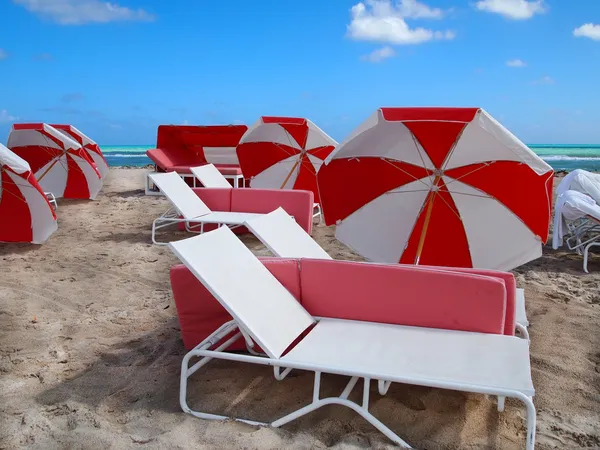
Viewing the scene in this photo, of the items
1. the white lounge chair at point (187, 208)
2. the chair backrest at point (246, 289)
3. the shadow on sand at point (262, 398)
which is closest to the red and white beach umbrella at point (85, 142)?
the white lounge chair at point (187, 208)

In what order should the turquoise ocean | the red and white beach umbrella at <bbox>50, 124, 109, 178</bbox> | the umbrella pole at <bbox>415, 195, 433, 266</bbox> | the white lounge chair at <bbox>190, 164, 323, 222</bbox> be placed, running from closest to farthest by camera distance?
the umbrella pole at <bbox>415, 195, 433, 266</bbox>, the white lounge chair at <bbox>190, 164, 323, 222</bbox>, the red and white beach umbrella at <bbox>50, 124, 109, 178</bbox>, the turquoise ocean

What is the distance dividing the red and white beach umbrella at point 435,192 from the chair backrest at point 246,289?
41.7 inches

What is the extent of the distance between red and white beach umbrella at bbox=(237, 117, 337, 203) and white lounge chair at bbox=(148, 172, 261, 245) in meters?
1.36

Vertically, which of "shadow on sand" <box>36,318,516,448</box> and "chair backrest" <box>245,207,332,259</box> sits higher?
"chair backrest" <box>245,207,332,259</box>

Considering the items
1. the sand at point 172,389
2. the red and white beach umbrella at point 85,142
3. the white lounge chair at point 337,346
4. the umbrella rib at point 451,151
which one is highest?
the umbrella rib at point 451,151

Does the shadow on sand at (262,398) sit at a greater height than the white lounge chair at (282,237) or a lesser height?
lesser

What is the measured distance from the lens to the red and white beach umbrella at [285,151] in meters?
8.48

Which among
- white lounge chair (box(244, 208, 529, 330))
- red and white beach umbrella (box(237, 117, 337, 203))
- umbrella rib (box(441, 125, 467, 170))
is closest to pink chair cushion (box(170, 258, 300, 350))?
white lounge chair (box(244, 208, 529, 330))

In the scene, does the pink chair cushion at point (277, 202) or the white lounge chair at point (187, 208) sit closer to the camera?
the white lounge chair at point (187, 208)

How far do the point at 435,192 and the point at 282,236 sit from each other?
4.09 feet

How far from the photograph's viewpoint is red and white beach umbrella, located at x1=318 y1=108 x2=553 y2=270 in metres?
3.57

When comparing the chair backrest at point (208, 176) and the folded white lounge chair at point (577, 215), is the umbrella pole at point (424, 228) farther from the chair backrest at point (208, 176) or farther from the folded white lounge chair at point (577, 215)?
the chair backrest at point (208, 176)

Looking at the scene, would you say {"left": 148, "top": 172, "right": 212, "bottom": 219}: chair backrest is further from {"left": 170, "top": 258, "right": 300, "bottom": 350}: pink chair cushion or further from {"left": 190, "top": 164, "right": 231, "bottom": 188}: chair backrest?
{"left": 170, "top": 258, "right": 300, "bottom": 350}: pink chair cushion

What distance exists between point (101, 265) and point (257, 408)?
358cm
